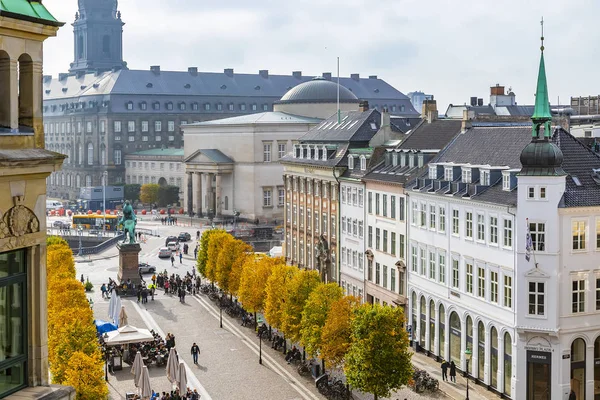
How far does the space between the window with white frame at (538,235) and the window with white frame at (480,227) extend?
17.8ft

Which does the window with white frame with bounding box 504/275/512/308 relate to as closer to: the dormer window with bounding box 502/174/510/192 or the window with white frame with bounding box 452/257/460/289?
the dormer window with bounding box 502/174/510/192

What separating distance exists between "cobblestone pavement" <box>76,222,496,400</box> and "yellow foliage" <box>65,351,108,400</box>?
36.3ft

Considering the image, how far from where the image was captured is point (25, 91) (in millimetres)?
14406

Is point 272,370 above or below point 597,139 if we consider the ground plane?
below

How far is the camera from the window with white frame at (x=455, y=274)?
62.1 metres

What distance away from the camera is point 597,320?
53.8 meters

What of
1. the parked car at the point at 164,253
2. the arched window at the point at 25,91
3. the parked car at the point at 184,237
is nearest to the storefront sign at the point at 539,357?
the arched window at the point at 25,91

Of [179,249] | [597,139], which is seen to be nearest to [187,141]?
[179,249]

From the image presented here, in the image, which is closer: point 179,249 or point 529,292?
point 529,292

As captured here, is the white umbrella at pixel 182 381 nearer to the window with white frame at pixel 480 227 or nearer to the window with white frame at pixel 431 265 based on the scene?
the window with white frame at pixel 480 227

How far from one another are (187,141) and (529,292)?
13305cm

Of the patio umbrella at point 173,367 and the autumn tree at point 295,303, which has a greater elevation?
the autumn tree at point 295,303

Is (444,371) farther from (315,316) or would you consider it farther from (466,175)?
(466,175)

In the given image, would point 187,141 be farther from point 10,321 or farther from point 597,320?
point 10,321
